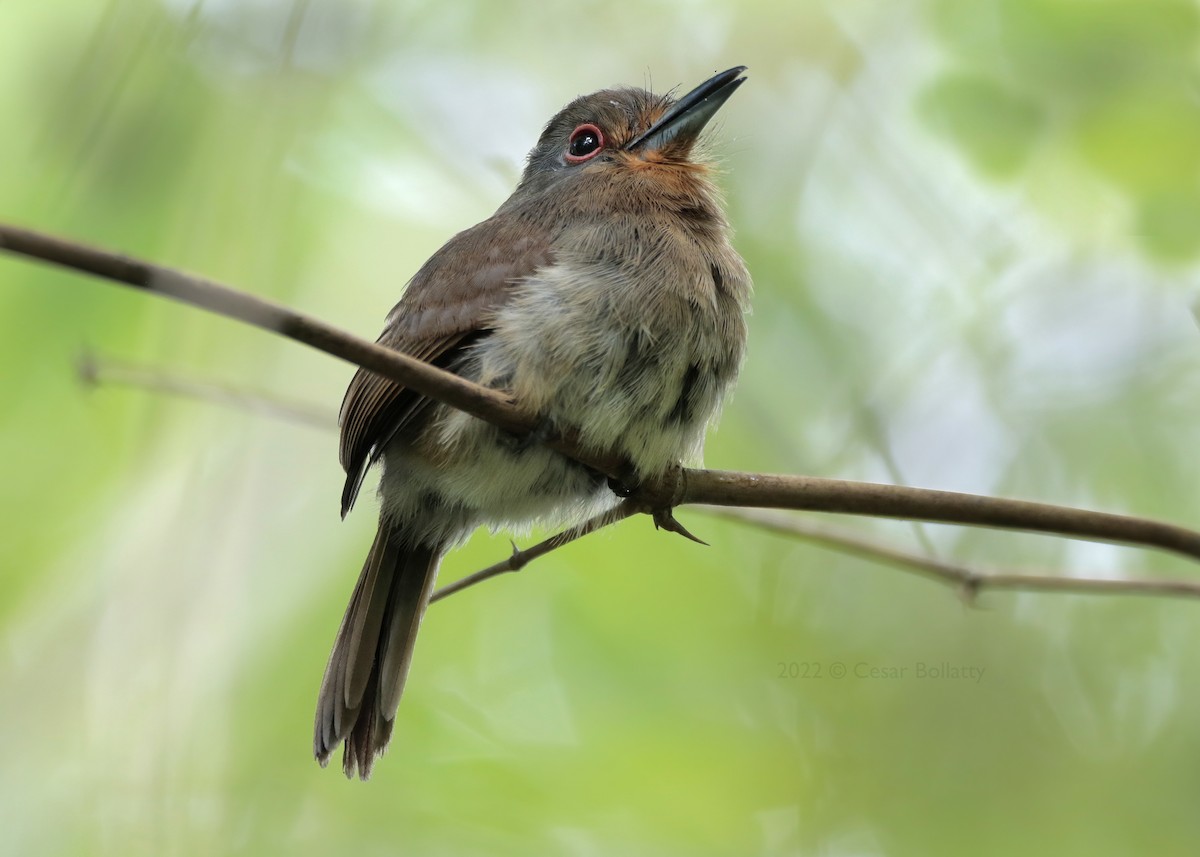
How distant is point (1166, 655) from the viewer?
4.15 m

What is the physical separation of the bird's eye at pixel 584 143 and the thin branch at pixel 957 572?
1.13 meters

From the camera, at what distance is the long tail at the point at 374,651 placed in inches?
121

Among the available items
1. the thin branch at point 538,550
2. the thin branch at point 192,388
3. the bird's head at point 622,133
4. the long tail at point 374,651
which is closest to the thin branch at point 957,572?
the thin branch at point 538,550

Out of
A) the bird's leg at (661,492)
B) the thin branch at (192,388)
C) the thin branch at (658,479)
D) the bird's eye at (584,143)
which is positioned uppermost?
the bird's eye at (584,143)

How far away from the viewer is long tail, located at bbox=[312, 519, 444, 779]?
10.1 feet

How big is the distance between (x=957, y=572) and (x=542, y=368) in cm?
126

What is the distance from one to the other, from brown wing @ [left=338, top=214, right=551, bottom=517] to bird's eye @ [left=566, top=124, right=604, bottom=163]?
51 centimetres

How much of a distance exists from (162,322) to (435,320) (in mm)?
940

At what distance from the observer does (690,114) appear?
3.40m

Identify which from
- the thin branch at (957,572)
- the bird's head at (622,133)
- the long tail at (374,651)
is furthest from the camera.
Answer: the bird's head at (622,133)

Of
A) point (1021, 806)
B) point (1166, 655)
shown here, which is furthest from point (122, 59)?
point (1166, 655)

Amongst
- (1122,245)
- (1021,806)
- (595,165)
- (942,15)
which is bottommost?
(1021,806)

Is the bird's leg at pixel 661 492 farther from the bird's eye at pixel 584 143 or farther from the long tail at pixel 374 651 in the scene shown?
the bird's eye at pixel 584 143

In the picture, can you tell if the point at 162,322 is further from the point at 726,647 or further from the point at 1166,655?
the point at 1166,655
